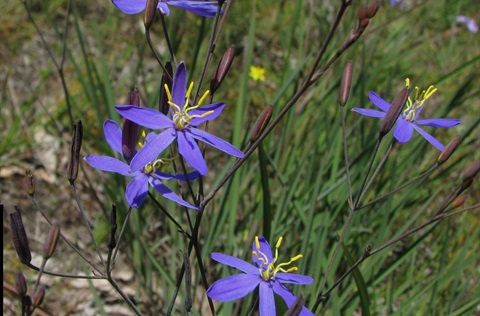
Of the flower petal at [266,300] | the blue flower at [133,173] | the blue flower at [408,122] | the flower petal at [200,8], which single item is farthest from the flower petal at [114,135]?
the blue flower at [408,122]

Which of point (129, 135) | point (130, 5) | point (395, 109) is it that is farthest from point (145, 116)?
point (395, 109)

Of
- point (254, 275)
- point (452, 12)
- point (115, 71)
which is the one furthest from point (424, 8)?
point (254, 275)

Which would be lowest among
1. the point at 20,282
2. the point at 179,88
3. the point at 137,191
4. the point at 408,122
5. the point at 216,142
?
the point at 20,282

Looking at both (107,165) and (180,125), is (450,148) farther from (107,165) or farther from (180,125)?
(107,165)

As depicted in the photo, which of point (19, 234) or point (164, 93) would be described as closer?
point (19, 234)

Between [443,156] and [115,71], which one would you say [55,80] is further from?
[443,156]

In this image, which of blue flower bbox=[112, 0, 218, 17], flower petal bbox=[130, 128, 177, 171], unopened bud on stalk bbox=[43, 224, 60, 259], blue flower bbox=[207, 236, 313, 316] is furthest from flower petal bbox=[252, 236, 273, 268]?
blue flower bbox=[112, 0, 218, 17]
